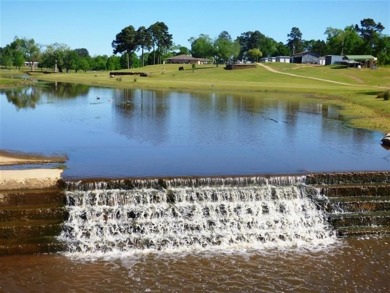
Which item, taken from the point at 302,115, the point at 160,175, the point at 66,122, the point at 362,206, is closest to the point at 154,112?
the point at 66,122

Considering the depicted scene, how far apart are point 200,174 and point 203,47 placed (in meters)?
130

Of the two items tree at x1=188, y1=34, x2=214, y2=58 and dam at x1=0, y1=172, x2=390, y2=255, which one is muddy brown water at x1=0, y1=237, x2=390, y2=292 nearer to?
dam at x1=0, y1=172, x2=390, y2=255

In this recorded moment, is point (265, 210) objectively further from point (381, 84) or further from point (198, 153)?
point (381, 84)

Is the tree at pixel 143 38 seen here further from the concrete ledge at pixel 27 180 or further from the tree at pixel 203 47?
the concrete ledge at pixel 27 180

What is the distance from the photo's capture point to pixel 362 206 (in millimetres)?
17031

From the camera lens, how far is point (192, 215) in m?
16.2

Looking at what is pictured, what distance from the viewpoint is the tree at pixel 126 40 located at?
140 metres

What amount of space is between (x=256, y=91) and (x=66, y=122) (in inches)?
1421

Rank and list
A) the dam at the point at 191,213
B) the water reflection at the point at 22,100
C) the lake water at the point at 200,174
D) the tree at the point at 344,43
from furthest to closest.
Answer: the tree at the point at 344,43, the water reflection at the point at 22,100, the dam at the point at 191,213, the lake water at the point at 200,174

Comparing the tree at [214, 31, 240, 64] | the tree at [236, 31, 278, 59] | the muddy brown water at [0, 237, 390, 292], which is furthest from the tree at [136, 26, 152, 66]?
the muddy brown water at [0, 237, 390, 292]

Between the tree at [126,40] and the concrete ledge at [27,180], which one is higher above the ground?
the tree at [126,40]

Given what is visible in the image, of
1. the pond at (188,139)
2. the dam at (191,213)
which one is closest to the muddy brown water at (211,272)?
the dam at (191,213)

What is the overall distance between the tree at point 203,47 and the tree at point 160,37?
354 inches

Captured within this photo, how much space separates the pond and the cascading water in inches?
48.8
